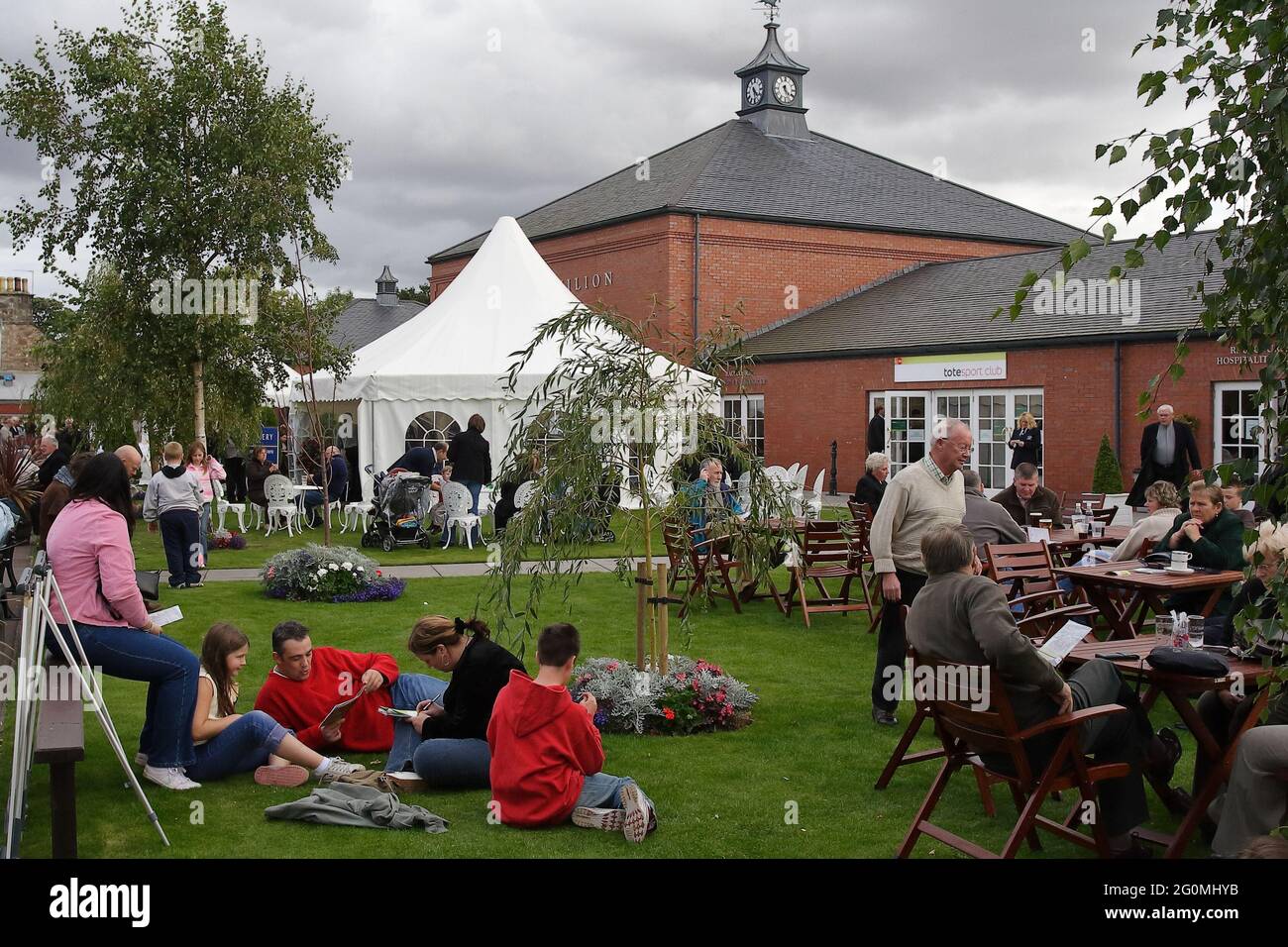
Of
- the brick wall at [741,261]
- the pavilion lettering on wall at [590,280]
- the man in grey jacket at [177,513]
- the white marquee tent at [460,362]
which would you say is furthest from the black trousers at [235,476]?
the man in grey jacket at [177,513]

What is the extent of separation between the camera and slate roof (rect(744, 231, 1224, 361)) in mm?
24109

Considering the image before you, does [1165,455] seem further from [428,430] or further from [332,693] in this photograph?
[428,430]

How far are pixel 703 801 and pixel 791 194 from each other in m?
31.7

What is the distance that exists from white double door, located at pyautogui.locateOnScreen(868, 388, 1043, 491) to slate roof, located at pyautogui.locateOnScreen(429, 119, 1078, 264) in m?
9.19

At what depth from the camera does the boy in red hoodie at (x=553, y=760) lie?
5859 mm

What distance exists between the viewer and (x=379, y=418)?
22.1 meters

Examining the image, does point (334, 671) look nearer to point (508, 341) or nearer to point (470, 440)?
point (470, 440)

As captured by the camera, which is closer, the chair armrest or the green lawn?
the chair armrest

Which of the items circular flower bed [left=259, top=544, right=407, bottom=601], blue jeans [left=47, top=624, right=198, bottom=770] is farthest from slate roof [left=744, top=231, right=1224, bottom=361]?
blue jeans [left=47, top=624, right=198, bottom=770]

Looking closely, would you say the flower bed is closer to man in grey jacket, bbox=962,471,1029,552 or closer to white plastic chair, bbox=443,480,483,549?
white plastic chair, bbox=443,480,483,549

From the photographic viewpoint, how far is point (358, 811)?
611cm

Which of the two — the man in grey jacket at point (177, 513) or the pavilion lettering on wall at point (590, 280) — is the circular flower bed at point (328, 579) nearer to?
the man in grey jacket at point (177, 513)

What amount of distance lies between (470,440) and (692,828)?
12597 mm
